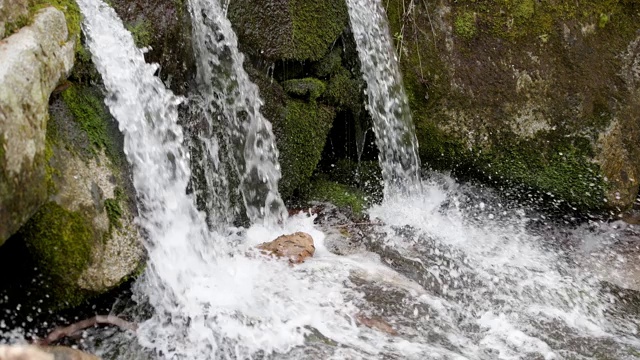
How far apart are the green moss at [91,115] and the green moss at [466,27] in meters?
3.48

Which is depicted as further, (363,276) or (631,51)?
(631,51)

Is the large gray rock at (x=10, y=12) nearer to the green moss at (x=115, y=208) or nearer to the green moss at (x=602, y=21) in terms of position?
the green moss at (x=115, y=208)

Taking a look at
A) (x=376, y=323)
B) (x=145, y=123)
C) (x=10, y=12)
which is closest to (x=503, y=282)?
(x=376, y=323)

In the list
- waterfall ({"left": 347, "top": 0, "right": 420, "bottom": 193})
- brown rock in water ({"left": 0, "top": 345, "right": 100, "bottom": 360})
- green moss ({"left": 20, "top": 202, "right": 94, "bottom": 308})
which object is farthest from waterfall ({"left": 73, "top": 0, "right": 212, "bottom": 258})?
waterfall ({"left": 347, "top": 0, "right": 420, "bottom": 193})

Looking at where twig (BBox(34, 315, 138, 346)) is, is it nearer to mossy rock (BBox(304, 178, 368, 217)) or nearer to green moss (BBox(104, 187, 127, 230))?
green moss (BBox(104, 187, 127, 230))

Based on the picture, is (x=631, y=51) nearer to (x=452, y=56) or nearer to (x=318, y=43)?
(x=452, y=56)

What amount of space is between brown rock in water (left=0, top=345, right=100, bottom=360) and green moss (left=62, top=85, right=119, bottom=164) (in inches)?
54.2

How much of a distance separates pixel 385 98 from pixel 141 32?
2.41m

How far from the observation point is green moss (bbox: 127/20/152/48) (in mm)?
3861

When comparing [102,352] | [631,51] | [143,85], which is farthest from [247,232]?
[631,51]

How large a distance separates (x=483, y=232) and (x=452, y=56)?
5.54 ft

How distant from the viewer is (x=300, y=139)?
5.06 m

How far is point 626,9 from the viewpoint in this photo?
226 inches

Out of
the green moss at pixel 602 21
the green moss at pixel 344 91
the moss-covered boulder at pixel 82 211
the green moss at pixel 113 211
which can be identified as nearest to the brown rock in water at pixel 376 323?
the moss-covered boulder at pixel 82 211
